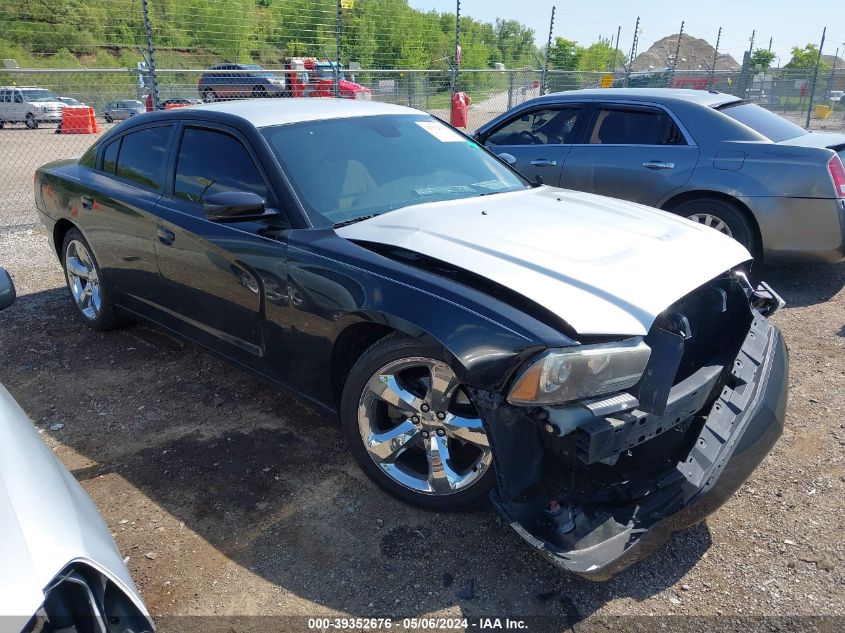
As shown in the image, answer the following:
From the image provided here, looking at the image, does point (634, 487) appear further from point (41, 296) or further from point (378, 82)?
point (378, 82)

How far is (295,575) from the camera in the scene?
2467mm

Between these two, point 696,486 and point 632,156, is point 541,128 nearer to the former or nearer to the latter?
point 632,156

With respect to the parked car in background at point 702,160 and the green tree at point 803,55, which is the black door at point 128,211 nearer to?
the parked car in background at point 702,160

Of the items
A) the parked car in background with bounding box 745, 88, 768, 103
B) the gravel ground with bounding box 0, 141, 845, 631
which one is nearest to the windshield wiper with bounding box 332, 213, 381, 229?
the gravel ground with bounding box 0, 141, 845, 631

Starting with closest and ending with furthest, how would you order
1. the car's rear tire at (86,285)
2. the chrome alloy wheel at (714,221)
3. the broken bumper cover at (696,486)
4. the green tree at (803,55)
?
the broken bumper cover at (696,486)
the car's rear tire at (86,285)
the chrome alloy wheel at (714,221)
the green tree at (803,55)

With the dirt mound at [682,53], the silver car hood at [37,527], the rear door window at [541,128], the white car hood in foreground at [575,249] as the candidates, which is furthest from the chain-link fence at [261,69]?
the dirt mound at [682,53]

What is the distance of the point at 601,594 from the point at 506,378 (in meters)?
0.88

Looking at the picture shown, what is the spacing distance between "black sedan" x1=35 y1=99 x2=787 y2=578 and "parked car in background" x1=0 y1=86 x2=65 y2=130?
60.9 feet

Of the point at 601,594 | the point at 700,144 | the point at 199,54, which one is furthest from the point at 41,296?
the point at 199,54

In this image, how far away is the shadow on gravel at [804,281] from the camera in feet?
17.9

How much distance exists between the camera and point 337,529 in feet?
8.87

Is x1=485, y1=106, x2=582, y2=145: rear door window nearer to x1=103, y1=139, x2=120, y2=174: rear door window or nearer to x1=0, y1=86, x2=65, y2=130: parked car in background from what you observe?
x1=103, y1=139, x2=120, y2=174: rear door window

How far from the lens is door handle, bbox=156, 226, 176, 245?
3.63 m

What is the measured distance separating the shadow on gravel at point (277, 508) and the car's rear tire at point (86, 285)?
0.41 meters
